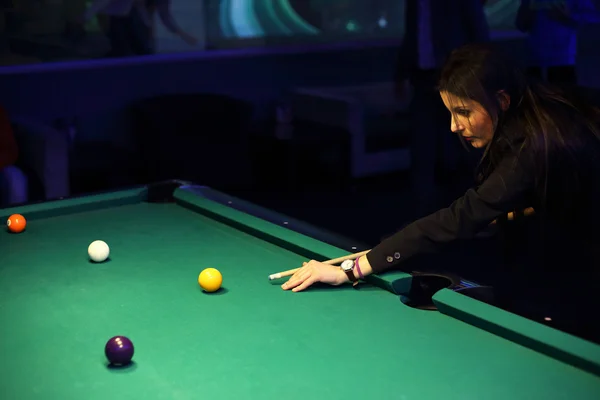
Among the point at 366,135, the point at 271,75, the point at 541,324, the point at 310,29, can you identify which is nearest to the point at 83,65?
the point at 271,75

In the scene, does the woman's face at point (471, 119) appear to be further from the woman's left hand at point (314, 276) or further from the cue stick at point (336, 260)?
the woman's left hand at point (314, 276)

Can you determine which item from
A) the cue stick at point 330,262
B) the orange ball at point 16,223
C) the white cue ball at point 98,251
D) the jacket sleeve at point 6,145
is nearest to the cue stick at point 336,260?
the cue stick at point 330,262

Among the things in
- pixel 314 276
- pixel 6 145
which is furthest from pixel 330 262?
pixel 6 145

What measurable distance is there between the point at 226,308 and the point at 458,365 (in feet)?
1.89

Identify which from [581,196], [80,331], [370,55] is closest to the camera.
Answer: [80,331]

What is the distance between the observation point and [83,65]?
17.4 ft

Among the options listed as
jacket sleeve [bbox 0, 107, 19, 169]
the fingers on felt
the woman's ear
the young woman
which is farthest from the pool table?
jacket sleeve [bbox 0, 107, 19, 169]

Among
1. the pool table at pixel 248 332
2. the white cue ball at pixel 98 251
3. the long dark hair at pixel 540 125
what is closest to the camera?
the pool table at pixel 248 332

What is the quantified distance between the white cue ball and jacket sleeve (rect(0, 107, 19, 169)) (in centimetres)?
248

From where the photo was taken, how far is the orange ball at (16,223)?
2.45 meters

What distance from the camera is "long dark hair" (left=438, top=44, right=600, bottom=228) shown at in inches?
73.5

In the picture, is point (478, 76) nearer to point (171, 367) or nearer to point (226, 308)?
point (226, 308)

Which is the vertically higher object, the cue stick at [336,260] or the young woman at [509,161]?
the young woman at [509,161]

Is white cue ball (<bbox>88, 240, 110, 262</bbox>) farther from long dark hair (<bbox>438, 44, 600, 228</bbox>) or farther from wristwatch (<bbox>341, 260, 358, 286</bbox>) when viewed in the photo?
long dark hair (<bbox>438, 44, 600, 228</bbox>)
